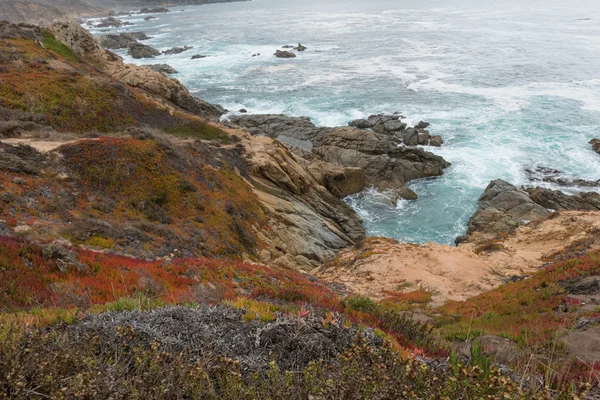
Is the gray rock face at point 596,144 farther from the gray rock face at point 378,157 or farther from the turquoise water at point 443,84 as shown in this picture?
the gray rock face at point 378,157

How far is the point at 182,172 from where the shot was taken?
73.7 feet

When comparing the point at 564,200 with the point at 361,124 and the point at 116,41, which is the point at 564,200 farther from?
the point at 116,41

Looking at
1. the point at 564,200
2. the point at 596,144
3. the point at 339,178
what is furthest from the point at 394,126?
the point at 596,144

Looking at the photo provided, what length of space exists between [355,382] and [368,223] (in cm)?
2998

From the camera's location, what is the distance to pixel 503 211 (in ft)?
101

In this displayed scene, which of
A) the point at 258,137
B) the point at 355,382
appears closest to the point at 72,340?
the point at 355,382

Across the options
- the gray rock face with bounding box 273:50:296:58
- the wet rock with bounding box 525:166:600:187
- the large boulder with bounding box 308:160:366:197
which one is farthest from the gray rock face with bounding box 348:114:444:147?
the gray rock face with bounding box 273:50:296:58

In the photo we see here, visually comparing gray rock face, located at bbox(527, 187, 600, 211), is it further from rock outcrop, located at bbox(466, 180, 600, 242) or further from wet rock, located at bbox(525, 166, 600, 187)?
wet rock, located at bbox(525, 166, 600, 187)

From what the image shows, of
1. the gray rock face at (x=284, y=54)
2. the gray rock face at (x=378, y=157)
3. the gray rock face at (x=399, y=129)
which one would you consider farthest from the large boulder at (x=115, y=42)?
the gray rock face at (x=378, y=157)

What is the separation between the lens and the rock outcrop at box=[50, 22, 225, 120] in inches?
1592

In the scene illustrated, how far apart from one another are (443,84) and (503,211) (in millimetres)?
39172

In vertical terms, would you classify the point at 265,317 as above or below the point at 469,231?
above

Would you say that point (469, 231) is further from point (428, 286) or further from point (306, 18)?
point (306, 18)

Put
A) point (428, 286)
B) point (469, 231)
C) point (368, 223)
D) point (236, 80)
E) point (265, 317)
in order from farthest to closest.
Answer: point (236, 80)
point (368, 223)
point (469, 231)
point (428, 286)
point (265, 317)
